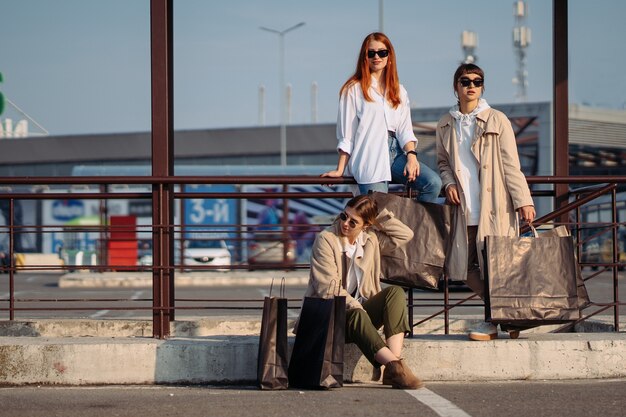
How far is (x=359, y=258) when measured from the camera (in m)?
7.18

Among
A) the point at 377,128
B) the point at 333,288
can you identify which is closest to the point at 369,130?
the point at 377,128

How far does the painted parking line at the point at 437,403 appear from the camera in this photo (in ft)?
19.0

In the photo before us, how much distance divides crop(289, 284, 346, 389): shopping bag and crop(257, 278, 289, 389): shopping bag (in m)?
0.10

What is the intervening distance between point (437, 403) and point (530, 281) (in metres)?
1.43

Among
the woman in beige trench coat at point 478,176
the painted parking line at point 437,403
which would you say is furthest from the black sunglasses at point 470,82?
the painted parking line at point 437,403

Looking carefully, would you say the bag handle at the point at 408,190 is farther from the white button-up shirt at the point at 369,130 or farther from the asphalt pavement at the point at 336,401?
the asphalt pavement at the point at 336,401

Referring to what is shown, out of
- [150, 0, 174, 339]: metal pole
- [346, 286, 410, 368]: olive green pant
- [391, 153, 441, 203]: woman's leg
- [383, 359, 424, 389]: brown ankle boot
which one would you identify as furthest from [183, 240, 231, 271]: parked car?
[383, 359, 424, 389]: brown ankle boot

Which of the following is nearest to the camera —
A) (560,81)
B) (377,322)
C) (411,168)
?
(377,322)

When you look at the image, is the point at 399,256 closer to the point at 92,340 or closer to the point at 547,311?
the point at 547,311

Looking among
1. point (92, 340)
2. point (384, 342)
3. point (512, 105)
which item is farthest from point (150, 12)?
point (512, 105)

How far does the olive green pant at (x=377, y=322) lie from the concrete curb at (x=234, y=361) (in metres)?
0.28

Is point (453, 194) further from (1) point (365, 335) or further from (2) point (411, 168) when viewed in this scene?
(1) point (365, 335)

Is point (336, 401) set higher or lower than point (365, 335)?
lower

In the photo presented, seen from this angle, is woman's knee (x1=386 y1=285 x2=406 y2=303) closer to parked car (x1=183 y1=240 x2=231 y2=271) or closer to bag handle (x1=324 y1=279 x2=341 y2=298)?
bag handle (x1=324 y1=279 x2=341 y2=298)
